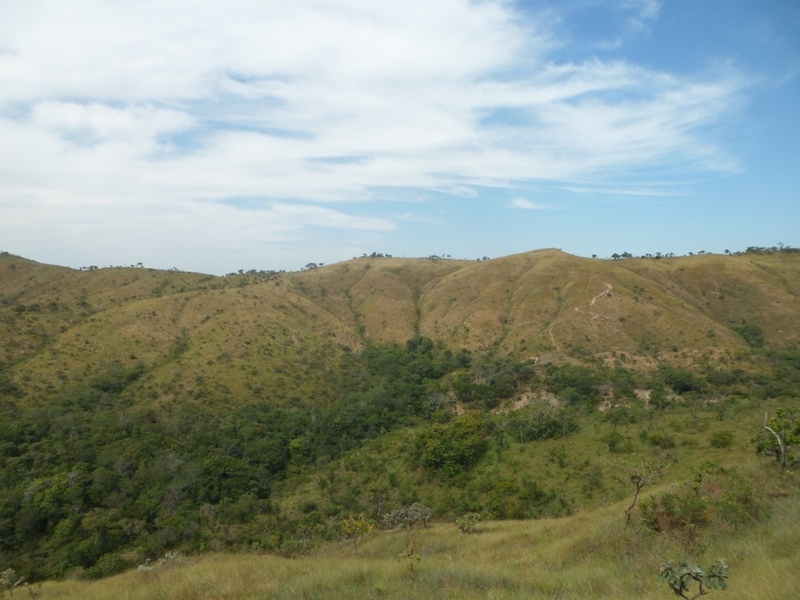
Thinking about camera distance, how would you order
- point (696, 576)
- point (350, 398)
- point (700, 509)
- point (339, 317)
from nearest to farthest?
point (696, 576), point (700, 509), point (350, 398), point (339, 317)

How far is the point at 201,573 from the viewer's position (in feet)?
28.6

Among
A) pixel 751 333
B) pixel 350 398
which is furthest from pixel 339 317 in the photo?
pixel 751 333

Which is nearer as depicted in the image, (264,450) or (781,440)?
(781,440)

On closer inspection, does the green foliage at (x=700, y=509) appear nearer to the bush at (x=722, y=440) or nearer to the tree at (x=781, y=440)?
the tree at (x=781, y=440)

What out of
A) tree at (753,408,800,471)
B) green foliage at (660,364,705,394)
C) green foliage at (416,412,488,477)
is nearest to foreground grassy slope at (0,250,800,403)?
green foliage at (660,364,705,394)

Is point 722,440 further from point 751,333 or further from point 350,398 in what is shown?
point 751,333

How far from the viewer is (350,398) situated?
51.6m

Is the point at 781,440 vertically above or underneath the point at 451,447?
above

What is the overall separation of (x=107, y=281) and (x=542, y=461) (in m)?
78.9

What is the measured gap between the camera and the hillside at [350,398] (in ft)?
94.0

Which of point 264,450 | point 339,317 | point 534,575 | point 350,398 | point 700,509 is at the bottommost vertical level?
point 264,450

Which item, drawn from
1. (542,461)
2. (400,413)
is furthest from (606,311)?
(542,461)

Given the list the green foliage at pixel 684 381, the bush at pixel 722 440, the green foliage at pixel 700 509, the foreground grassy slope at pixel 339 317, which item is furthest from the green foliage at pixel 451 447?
the green foliage at pixel 684 381

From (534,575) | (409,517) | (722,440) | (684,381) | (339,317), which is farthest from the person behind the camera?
(339,317)
